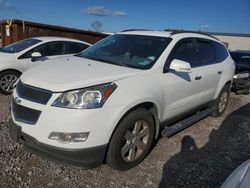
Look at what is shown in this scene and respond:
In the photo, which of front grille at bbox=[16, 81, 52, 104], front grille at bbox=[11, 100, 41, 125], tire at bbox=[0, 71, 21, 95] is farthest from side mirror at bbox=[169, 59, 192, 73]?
tire at bbox=[0, 71, 21, 95]

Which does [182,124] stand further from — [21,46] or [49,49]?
[21,46]

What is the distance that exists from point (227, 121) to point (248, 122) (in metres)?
0.51

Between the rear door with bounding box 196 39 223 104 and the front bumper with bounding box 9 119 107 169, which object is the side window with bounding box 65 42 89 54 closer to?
the rear door with bounding box 196 39 223 104

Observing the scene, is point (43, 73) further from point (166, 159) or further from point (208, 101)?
point (208, 101)

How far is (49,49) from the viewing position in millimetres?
8141

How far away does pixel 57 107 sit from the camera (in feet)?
10.2

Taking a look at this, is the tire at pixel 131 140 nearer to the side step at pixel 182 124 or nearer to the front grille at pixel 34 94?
the side step at pixel 182 124

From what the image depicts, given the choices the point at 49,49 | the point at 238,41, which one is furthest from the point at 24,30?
the point at 238,41

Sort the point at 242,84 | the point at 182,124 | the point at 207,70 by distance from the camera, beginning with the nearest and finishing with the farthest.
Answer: the point at 182,124, the point at 207,70, the point at 242,84

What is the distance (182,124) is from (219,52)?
7.06 ft

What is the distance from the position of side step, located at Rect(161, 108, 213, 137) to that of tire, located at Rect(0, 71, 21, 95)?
15.1ft

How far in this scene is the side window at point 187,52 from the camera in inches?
179

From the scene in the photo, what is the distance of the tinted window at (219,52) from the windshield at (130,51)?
6.05ft

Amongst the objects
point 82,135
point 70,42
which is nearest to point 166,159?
point 82,135
